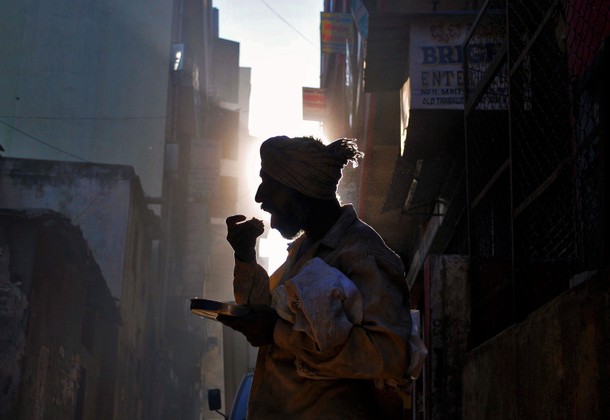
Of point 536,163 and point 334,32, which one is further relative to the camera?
point 334,32

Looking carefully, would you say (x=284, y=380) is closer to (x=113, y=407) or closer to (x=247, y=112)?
(x=113, y=407)

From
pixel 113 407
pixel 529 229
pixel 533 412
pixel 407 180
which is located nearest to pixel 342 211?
pixel 533 412

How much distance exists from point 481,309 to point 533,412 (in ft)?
8.16

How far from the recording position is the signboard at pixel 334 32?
23938 mm

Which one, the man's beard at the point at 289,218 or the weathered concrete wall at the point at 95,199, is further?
the weathered concrete wall at the point at 95,199

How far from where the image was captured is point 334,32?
24016 mm

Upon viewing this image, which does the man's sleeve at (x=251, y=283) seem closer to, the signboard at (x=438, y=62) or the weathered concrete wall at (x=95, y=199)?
the signboard at (x=438, y=62)

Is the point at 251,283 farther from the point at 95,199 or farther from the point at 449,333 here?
the point at 95,199

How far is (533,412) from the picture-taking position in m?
3.72

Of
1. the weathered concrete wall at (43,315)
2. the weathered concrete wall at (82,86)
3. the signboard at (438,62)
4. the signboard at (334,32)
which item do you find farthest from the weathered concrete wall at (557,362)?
the weathered concrete wall at (82,86)

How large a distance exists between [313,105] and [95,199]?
465 inches

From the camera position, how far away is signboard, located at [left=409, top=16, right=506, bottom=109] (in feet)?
33.9

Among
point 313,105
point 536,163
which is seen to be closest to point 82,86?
point 313,105

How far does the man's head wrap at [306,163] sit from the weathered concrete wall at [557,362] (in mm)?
976
